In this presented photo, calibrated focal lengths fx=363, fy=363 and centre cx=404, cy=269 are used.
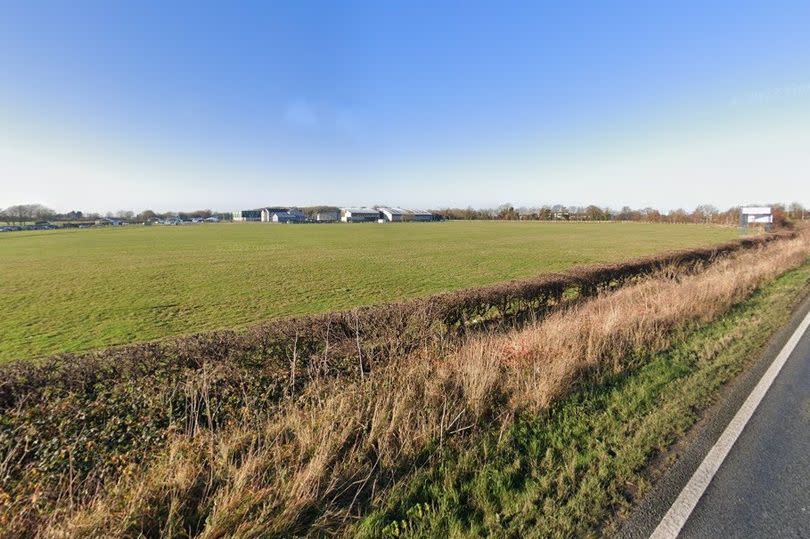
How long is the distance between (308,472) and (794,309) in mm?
12771

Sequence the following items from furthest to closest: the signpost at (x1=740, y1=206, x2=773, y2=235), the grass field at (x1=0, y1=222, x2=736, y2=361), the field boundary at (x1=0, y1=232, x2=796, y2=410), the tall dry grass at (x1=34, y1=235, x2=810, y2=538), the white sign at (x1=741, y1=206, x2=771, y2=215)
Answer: the white sign at (x1=741, y1=206, x2=771, y2=215) → the signpost at (x1=740, y1=206, x2=773, y2=235) → the grass field at (x1=0, y1=222, x2=736, y2=361) → the field boundary at (x1=0, y1=232, x2=796, y2=410) → the tall dry grass at (x1=34, y1=235, x2=810, y2=538)

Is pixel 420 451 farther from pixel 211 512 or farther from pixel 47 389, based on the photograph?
pixel 47 389

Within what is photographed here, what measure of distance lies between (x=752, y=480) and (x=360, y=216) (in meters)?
184

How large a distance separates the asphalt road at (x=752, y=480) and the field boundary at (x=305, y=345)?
3478 millimetres

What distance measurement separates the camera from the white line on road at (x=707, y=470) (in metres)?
2.79

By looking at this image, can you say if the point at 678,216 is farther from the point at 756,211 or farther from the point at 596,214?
the point at 756,211

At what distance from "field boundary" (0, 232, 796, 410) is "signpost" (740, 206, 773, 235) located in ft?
222

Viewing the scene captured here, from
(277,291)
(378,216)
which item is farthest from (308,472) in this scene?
(378,216)

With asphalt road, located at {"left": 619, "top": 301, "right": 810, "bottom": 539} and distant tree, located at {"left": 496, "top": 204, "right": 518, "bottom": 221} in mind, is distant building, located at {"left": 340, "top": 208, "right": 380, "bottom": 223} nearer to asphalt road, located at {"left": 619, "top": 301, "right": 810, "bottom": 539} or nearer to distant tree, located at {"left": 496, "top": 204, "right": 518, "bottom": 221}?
distant tree, located at {"left": 496, "top": 204, "right": 518, "bottom": 221}

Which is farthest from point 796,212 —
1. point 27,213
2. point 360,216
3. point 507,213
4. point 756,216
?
point 27,213

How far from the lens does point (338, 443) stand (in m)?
3.58

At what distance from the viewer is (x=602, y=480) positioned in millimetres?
3246

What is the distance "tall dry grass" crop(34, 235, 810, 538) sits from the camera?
9.01 feet

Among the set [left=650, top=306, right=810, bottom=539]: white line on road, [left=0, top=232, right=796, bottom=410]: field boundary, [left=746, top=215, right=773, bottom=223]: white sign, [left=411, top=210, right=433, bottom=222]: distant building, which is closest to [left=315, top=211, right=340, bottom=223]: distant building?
[left=411, top=210, right=433, bottom=222]: distant building
